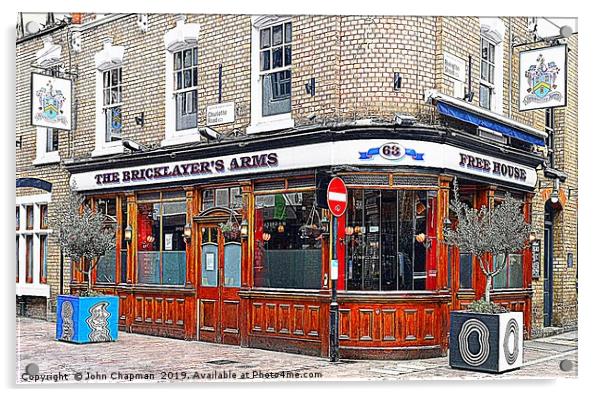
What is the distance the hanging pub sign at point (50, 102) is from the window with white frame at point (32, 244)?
0.88 metres

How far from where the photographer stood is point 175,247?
11227 millimetres

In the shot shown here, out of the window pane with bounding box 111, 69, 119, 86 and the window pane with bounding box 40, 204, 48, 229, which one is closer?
the window pane with bounding box 40, 204, 48, 229

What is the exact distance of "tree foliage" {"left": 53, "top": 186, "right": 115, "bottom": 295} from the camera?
424 inches

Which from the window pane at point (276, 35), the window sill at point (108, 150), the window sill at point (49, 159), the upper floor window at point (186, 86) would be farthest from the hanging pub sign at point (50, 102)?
the window pane at point (276, 35)

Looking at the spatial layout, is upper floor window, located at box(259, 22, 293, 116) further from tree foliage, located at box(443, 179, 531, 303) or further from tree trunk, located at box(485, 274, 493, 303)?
tree trunk, located at box(485, 274, 493, 303)

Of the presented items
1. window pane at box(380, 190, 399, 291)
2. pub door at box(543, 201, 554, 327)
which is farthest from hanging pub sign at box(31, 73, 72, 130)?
pub door at box(543, 201, 554, 327)

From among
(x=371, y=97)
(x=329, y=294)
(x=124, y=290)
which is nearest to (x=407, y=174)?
(x=371, y=97)

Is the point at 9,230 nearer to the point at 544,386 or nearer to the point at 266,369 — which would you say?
the point at 266,369

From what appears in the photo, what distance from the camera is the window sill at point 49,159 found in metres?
10.4

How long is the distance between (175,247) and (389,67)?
3500mm

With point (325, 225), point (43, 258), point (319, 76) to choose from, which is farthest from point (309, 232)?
point (43, 258)

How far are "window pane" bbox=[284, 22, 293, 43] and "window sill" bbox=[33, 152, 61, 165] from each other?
308cm

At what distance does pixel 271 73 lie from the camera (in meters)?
10.5

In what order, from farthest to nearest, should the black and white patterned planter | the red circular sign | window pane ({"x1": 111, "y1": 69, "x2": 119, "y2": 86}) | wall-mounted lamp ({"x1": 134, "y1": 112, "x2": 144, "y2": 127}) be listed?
wall-mounted lamp ({"x1": 134, "y1": 112, "x2": 144, "y2": 127}) < window pane ({"x1": 111, "y1": 69, "x2": 119, "y2": 86}) < the red circular sign < the black and white patterned planter
